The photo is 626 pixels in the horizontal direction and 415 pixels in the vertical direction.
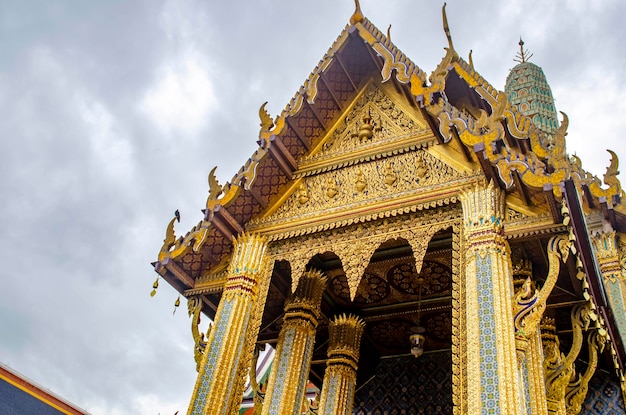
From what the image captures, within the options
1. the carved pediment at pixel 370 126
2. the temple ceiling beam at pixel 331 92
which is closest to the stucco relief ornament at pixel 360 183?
the carved pediment at pixel 370 126

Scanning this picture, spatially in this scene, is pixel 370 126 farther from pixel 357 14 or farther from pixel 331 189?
pixel 357 14

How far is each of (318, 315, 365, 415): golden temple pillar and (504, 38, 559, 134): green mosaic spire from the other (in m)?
5.58

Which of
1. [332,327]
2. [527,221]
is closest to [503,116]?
[527,221]

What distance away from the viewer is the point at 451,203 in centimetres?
668

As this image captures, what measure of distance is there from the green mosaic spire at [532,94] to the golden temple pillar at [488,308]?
19.9ft

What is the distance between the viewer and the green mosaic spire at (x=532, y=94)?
1198 centimetres

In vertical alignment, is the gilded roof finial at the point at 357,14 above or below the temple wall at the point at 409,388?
above

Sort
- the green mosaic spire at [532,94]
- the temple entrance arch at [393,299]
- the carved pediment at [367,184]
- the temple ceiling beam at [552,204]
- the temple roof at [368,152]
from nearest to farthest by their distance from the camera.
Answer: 1. the temple ceiling beam at [552,204]
2. the temple roof at [368,152]
3. the temple entrance arch at [393,299]
4. the carved pediment at [367,184]
5. the green mosaic spire at [532,94]

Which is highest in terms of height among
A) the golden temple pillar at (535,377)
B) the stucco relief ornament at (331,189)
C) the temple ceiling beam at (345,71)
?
the temple ceiling beam at (345,71)

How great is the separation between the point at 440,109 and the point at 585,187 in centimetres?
300

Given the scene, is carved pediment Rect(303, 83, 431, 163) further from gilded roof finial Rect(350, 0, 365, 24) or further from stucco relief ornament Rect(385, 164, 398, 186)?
gilded roof finial Rect(350, 0, 365, 24)

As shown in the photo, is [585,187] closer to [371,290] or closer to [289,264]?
[371,290]

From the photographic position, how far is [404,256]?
781 cm

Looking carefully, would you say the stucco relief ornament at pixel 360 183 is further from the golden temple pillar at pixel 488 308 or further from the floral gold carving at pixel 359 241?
the golden temple pillar at pixel 488 308
